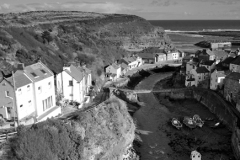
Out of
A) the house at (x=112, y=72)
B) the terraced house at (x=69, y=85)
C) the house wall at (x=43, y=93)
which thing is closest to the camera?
the house wall at (x=43, y=93)

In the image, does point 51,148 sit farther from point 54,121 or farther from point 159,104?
point 159,104

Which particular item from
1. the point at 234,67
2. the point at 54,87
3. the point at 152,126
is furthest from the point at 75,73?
the point at 234,67

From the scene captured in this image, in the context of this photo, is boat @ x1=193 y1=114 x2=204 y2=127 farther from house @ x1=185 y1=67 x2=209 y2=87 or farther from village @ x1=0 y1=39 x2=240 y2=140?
house @ x1=185 y1=67 x2=209 y2=87

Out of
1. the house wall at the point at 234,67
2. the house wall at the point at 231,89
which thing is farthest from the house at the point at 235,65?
the house wall at the point at 231,89

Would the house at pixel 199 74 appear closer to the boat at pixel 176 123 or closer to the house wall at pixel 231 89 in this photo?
the house wall at pixel 231 89

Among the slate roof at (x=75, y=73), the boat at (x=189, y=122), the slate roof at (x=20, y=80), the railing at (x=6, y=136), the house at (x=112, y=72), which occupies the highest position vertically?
the slate roof at (x=20, y=80)

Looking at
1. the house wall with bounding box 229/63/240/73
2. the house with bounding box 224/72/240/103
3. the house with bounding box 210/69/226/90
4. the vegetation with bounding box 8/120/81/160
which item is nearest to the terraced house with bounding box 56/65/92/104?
the vegetation with bounding box 8/120/81/160

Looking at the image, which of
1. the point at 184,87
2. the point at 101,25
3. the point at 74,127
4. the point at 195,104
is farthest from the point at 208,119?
the point at 101,25
